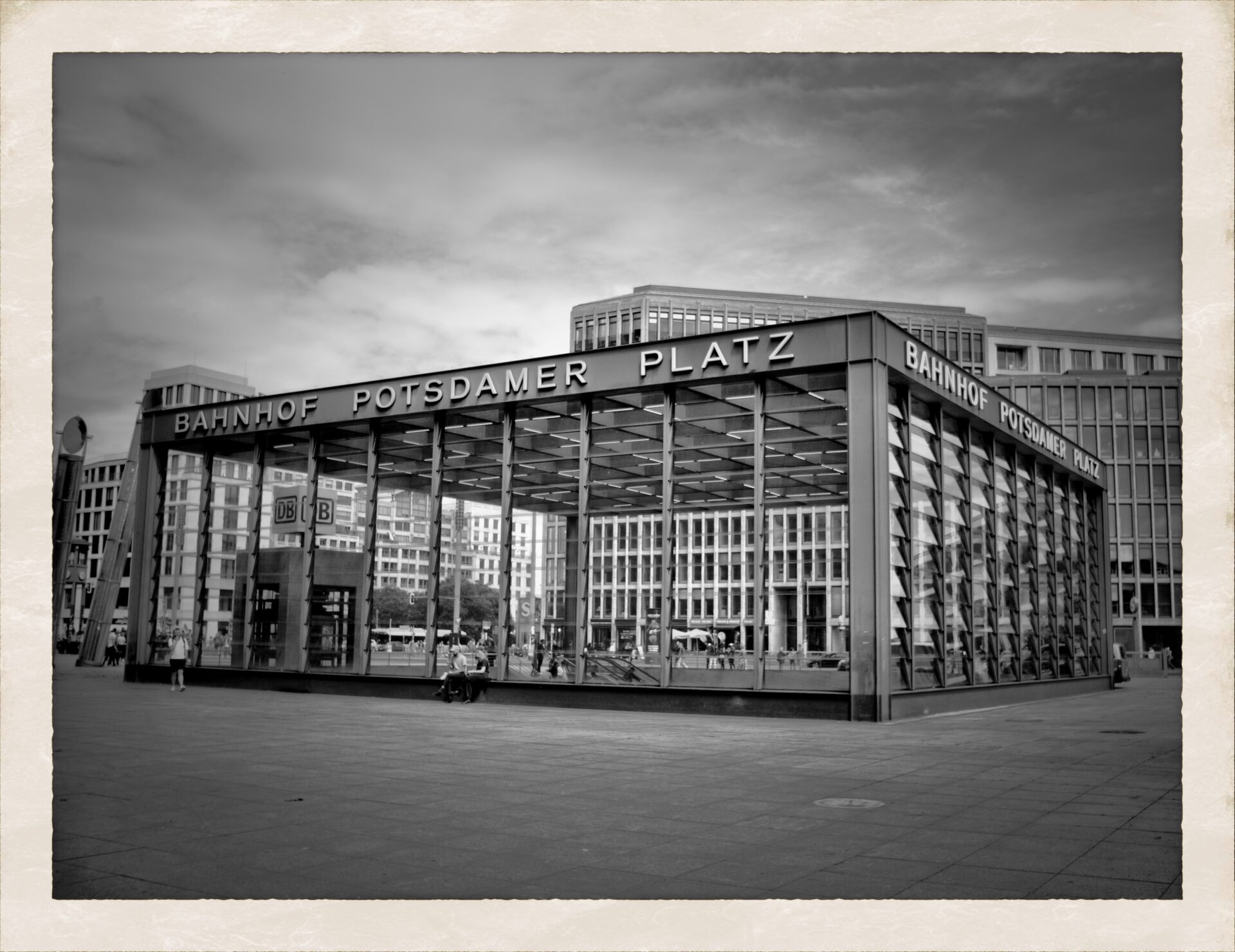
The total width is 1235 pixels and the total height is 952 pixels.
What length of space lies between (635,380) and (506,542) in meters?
5.59

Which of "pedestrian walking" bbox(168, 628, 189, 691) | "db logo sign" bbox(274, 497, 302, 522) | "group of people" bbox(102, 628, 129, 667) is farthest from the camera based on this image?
"group of people" bbox(102, 628, 129, 667)

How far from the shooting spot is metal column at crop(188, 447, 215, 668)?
3241 cm

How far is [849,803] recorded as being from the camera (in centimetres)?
1055

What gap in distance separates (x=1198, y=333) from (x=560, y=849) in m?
5.45

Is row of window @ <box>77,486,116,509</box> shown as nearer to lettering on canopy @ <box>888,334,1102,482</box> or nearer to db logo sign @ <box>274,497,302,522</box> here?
db logo sign @ <box>274,497,302,522</box>

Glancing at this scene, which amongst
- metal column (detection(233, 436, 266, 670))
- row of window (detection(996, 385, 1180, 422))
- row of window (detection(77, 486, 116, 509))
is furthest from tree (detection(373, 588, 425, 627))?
row of window (detection(77, 486, 116, 509))

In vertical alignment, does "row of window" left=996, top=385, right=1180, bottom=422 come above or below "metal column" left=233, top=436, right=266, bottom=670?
above

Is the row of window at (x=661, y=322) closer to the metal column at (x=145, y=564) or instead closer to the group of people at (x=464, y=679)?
the metal column at (x=145, y=564)

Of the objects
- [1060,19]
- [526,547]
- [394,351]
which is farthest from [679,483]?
[1060,19]

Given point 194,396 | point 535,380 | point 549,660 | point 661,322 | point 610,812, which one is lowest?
point 610,812

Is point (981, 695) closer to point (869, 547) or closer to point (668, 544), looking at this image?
point (869, 547)

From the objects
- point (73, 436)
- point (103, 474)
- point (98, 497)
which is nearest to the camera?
point (73, 436)

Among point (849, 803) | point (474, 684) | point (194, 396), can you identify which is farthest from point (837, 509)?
point (849, 803)

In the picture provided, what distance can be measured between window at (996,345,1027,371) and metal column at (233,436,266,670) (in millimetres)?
86518
